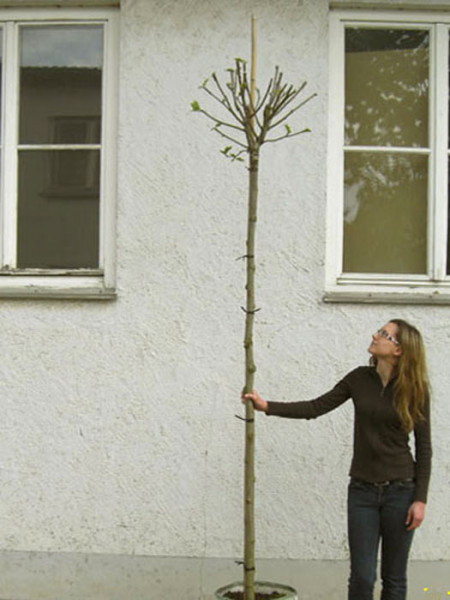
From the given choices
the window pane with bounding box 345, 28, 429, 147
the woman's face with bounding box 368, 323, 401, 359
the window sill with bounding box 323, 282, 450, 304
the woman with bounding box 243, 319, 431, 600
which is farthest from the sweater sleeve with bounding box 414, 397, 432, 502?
the window pane with bounding box 345, 28, 429, 147

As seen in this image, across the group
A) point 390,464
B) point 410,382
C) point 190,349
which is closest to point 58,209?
point 190,349

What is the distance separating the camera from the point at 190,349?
5605mm

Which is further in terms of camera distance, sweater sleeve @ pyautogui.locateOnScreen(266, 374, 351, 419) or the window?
the window

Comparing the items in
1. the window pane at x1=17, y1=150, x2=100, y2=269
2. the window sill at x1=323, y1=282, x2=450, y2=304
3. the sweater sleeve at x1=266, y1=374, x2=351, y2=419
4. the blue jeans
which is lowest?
the blue jeans

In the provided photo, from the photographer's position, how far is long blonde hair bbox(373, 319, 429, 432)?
4.54 meters

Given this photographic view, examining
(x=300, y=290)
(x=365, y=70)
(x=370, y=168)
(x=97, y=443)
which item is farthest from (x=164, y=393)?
(x=365, y=70)

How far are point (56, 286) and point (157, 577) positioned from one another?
1840 mm

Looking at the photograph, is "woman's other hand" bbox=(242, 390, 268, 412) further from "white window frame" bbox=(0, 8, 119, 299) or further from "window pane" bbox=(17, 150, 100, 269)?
"window pane" bbox=(17, 150, 100, 269)

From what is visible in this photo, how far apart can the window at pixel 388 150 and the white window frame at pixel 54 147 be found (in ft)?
4.40

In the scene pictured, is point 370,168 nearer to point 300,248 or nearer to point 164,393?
point 300,248

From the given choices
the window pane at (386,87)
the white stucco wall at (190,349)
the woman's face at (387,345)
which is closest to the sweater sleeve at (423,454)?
the woman's face at (387,345)

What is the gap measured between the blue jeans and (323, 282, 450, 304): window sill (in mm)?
1320

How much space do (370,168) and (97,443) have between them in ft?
7.78

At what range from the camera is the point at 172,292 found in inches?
222
